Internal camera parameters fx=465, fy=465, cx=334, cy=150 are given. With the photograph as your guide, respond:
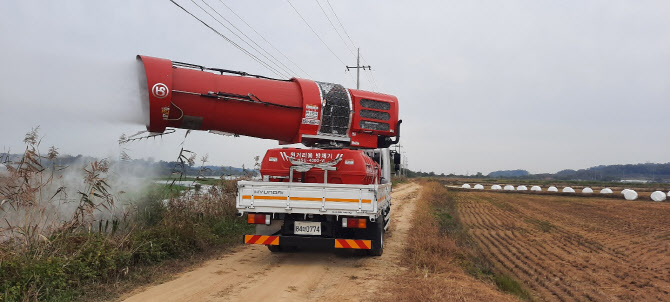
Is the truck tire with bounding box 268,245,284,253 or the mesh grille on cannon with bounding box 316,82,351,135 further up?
the mesh grille on cannon with bounding box 316,82,351,135

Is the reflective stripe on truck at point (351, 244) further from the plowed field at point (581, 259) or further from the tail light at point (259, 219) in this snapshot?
the plowed field at point (581, 259)

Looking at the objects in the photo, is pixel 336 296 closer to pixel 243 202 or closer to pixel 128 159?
pixel 243 202

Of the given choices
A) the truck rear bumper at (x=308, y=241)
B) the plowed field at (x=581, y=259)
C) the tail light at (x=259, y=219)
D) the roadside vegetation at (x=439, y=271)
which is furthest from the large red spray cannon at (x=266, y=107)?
the plowed field at (x=581, y=259)

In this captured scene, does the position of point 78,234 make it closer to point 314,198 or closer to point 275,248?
point 314,198

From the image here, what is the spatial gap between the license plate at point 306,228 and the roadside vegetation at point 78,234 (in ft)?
7.17

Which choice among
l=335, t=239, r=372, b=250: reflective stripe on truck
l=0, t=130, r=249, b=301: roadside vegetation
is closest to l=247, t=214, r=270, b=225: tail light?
l=335, t=239, r=372, b=250: reflective stripe on truck

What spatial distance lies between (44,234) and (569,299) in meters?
8.17

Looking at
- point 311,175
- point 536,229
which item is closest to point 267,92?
point 311,175

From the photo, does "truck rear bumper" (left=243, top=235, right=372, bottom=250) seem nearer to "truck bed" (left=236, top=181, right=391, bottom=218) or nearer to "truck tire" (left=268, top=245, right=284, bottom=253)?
"truck bed" (left=236, top=181, right=391, bottom=218)

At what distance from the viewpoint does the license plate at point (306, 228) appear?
839cm

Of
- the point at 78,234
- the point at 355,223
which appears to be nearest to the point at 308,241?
the point at 355,223

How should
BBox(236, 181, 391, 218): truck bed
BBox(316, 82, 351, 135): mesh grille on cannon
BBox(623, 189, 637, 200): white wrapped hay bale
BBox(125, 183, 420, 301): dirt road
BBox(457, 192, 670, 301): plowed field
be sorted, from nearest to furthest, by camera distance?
BBox(125, 183, 420, 301): dirt road, BBox(236, 181, 391, 218): truck bed, BBox(457, 192, 670, 301): plowed field, BBox(316, 82, 351, 135): mesh grille on cannon, BBox(623, 189, 637, 200): white wrapped hay bale

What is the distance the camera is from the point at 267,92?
8555mm

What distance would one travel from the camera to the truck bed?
319 inches
